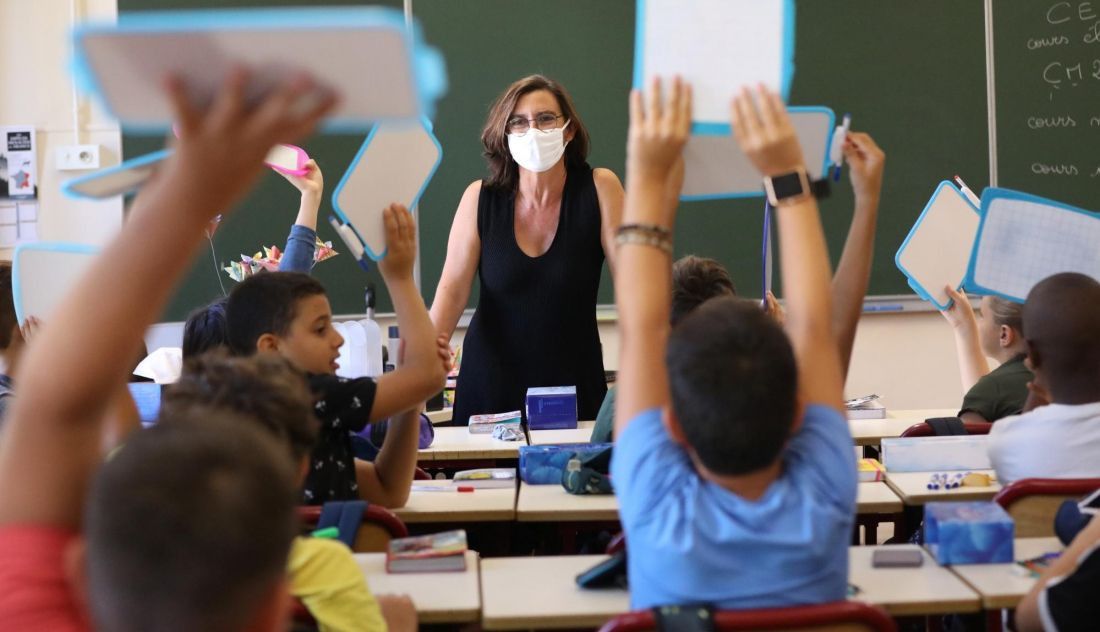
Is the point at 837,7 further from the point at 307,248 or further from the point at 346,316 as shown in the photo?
the point at 307,248

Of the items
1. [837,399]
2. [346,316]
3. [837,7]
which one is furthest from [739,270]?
[837,399]

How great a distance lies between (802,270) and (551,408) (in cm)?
226

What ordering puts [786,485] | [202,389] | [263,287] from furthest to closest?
1. [263,287]
2. [202,389]
3. [786,485]

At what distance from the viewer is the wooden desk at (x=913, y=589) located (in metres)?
1.93

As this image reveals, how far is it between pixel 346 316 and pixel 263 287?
3.33 metres

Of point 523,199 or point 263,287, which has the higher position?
point 523,199

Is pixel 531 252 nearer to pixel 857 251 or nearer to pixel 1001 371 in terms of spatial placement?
pixel 1001 371

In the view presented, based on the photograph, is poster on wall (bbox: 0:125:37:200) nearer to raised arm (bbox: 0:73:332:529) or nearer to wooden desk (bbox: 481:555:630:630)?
wooden desk (bbox: 481:555:630:630)

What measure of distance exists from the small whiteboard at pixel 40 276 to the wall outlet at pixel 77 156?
3.40 meters

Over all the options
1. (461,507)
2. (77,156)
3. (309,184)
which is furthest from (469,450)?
(77,156)

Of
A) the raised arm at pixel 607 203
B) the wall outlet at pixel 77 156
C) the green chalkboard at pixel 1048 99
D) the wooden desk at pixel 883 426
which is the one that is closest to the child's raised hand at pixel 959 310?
the wooden desk at pixel 883 426

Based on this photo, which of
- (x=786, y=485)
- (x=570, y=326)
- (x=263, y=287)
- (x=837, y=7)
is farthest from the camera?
(x=837, y=7)

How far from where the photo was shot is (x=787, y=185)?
5.07ft

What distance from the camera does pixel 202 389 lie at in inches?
71.1
